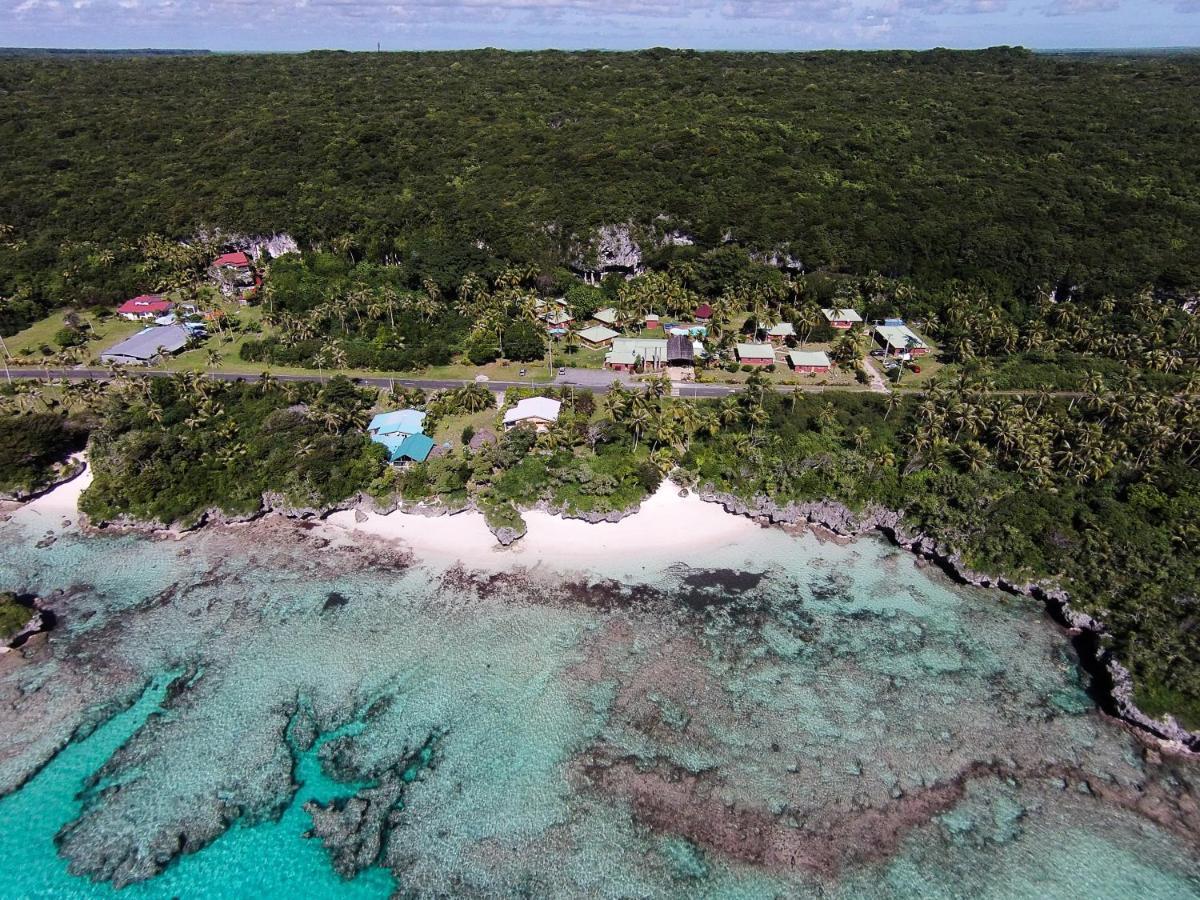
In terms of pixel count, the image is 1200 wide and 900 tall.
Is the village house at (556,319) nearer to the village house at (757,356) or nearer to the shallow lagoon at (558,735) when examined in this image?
the village house at (757,356)

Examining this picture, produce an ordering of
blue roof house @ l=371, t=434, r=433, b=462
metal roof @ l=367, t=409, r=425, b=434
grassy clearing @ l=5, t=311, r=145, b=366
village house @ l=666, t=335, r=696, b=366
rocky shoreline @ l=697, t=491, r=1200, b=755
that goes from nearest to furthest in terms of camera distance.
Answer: rocky shoreline @ l=697, t=491, r=1200, b=755, blue roof house @ l=371, t=434, r=433, b=462, metal roof @ l=367, t=409, r=425, b=434, village house @ l=666, t=335, r=696, b=366, grassy clearing @ l=5, t=311, r=145, b=366

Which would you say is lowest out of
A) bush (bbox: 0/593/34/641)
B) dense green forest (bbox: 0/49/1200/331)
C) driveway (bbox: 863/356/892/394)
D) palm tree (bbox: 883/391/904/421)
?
bush (bbox: 0/593/34/641)

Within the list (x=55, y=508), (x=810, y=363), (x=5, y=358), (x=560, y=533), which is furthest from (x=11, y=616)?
(x=810, y=363)

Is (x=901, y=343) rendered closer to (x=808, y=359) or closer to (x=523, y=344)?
(x=808, y=359)

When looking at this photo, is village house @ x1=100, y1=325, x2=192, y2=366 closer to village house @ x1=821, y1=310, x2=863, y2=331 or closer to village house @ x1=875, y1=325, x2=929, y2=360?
village house @ x1=821, y1=310, x2=863, y2=331

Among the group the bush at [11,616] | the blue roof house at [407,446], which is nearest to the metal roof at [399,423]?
the blue roof house at [407,446]

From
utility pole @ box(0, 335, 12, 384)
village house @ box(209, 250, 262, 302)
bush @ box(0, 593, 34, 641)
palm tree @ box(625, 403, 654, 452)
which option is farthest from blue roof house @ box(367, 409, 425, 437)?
village house @ box(209, 250, 262, 302)
